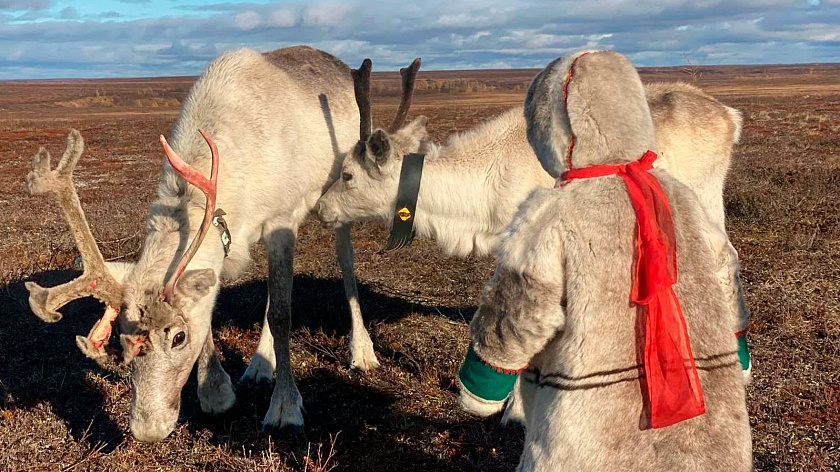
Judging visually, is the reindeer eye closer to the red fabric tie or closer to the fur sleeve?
the fur sleeve

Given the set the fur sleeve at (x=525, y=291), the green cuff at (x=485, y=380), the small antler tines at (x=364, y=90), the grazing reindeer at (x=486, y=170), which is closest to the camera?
the fur sleeve at (x=525, y=291)

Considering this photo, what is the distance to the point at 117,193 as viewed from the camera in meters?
13.2

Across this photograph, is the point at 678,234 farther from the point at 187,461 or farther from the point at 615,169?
the point at 187,461

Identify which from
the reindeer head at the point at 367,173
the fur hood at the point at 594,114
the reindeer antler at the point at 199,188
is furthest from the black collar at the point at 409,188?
the fur hood at the point at 594,114

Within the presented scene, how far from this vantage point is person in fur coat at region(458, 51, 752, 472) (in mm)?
1726

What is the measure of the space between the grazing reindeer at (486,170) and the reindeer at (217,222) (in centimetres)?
52

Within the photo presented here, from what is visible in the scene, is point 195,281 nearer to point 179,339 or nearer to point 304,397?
point 179,339

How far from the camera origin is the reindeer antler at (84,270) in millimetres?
3229

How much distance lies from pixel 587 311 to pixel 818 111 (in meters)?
31.5

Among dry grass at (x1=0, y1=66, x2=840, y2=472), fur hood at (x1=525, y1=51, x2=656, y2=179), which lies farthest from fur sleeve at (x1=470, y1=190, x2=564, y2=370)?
dry grass at (x1=0, y1=66, x2=840, y2=472)

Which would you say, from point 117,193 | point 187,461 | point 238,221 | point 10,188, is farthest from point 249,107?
point 10,188

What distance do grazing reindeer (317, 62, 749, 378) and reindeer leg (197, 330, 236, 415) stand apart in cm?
137

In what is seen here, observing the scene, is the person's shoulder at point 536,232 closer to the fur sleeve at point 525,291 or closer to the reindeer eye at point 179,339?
the fur sleeve at point 525,291

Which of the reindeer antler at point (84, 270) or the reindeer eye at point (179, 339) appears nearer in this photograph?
the reindeer antler at point (84, 270)
